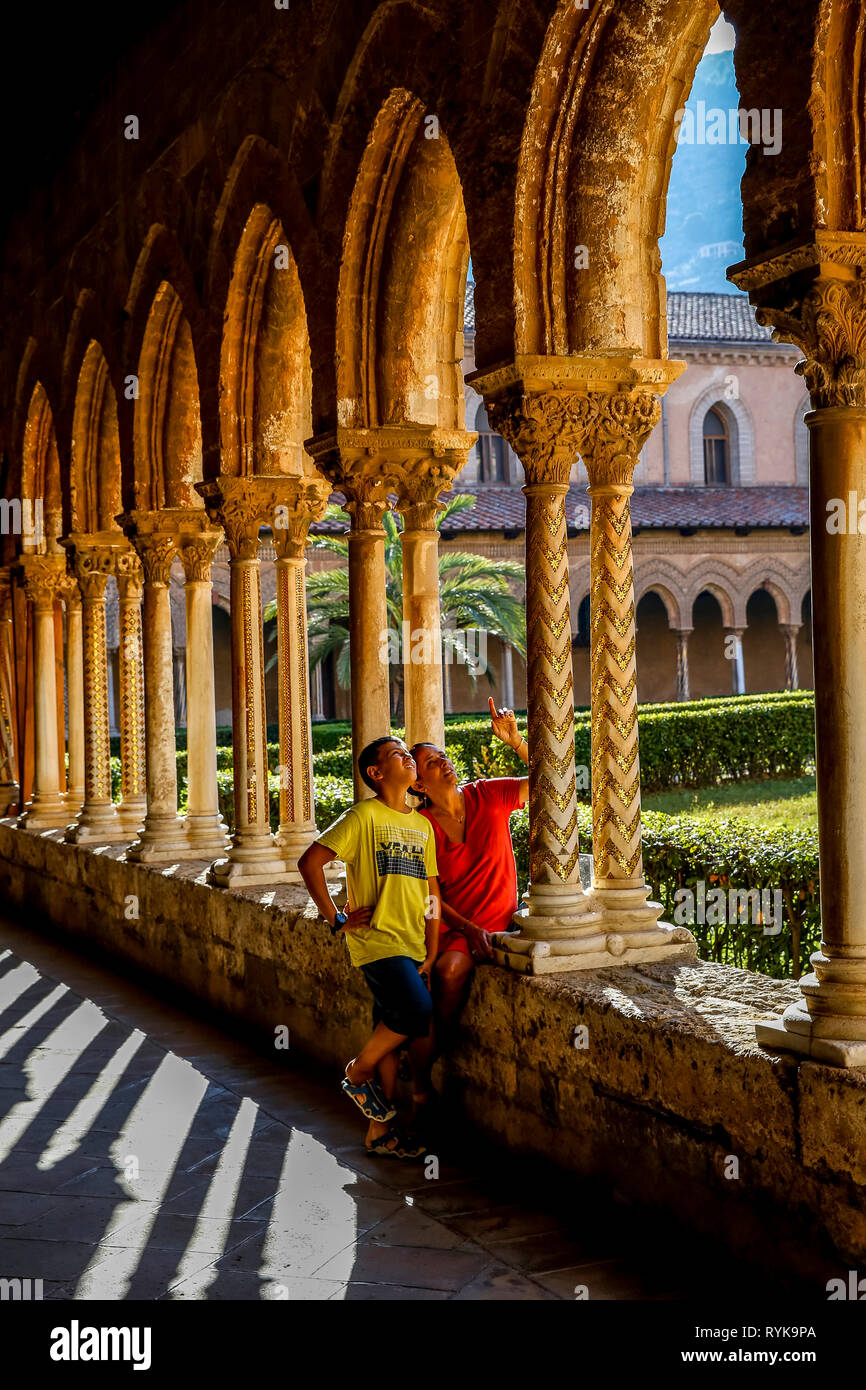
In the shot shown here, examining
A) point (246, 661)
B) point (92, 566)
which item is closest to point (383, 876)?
point (246, 661)

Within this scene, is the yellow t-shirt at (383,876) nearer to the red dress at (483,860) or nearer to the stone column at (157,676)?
the red dress at (483,860)

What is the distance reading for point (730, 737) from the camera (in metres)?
17.7

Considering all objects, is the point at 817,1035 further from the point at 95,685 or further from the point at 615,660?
the point at 95,685

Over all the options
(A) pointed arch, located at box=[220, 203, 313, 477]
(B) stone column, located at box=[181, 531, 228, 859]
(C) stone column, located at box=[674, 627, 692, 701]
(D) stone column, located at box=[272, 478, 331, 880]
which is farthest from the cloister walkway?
(C) stone column, located at box=[674, 627, 692, 701]

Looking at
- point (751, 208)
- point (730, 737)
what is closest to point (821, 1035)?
point (751, 208)

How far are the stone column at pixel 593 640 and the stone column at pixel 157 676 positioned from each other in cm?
416

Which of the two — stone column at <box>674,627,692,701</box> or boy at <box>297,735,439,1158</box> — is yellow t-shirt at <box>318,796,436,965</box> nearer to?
Answer: boy at <box>297,735,439,1158</box>

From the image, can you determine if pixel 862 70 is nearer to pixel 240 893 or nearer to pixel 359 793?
pixel 359 793

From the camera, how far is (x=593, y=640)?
482cm

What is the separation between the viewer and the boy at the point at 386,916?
4.62 meters

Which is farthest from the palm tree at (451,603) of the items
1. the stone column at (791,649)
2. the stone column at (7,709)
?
the stone column at (7,709)

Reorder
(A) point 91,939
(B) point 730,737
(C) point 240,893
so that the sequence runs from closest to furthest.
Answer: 1. (C) point 240,893
2. (A) point 91,939
3. (B) point 730,737

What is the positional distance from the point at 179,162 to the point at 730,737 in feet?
37.7
